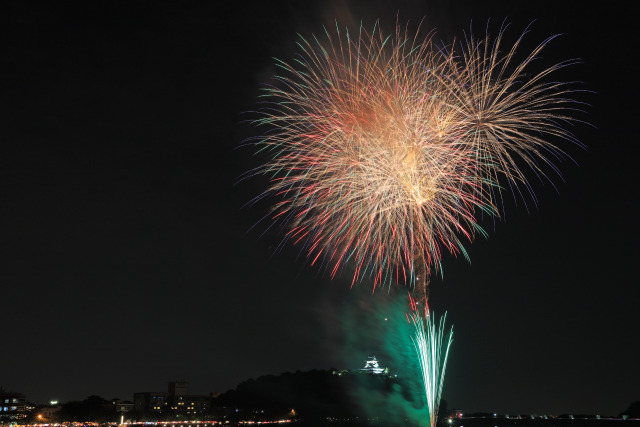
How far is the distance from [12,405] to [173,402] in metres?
61.3

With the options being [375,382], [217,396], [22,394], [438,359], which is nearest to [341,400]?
[375,382]

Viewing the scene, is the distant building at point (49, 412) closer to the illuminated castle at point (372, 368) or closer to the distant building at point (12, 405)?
the distant building at point (12, 405)

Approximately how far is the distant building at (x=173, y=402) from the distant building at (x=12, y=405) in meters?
45.4

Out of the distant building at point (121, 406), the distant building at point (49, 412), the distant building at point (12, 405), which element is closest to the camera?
the distant building at point (12, 405)

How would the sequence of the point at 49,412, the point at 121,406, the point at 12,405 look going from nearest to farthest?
the point at 12,405 → the point at 49,412 → the point at 121,406

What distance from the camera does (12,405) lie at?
11631cm

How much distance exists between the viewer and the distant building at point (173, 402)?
164m

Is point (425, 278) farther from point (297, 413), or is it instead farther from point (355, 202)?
point (297, 413)

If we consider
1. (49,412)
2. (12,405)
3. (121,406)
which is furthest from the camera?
(121,406)

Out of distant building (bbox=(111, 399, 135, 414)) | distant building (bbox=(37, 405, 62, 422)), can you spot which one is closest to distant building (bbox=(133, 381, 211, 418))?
distant building (bbox=(111, 399, 135, 414))

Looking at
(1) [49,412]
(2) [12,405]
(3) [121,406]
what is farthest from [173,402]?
(2) [12,405]

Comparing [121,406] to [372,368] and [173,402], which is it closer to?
[173,402]

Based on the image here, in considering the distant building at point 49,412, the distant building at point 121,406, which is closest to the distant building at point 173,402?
the distant building at point 121,406

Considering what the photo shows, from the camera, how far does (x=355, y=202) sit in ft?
75.1
